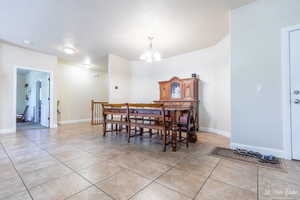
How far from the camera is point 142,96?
5.62 m

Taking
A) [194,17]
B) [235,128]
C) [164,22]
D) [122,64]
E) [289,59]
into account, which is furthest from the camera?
[122,64]

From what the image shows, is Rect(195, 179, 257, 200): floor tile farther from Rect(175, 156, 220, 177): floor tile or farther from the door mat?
the door mat

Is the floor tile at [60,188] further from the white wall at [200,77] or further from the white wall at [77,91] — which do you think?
the white wall at [77,91]

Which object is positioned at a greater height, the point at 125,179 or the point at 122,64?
the point at 122,64

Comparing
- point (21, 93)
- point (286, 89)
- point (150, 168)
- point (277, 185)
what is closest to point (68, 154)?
point (150, 168)

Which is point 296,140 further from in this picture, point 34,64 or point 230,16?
point 34,64

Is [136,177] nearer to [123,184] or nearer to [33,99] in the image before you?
[123,184]

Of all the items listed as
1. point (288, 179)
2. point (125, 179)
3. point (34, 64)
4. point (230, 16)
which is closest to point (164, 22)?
point (230, 16)

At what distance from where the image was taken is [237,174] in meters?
1.64

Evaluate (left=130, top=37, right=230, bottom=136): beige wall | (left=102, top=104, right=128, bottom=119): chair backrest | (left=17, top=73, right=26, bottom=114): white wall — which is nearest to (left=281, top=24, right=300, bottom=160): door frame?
(left=130, top=37, right=230, bottom=136): beige wall

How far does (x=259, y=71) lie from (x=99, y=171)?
2.91m

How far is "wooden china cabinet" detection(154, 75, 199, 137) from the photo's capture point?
412 centimetres

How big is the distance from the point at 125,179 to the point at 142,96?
420 cm

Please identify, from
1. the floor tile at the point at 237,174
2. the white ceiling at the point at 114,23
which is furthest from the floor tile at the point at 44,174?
the white ceiling at the point at 114,23
